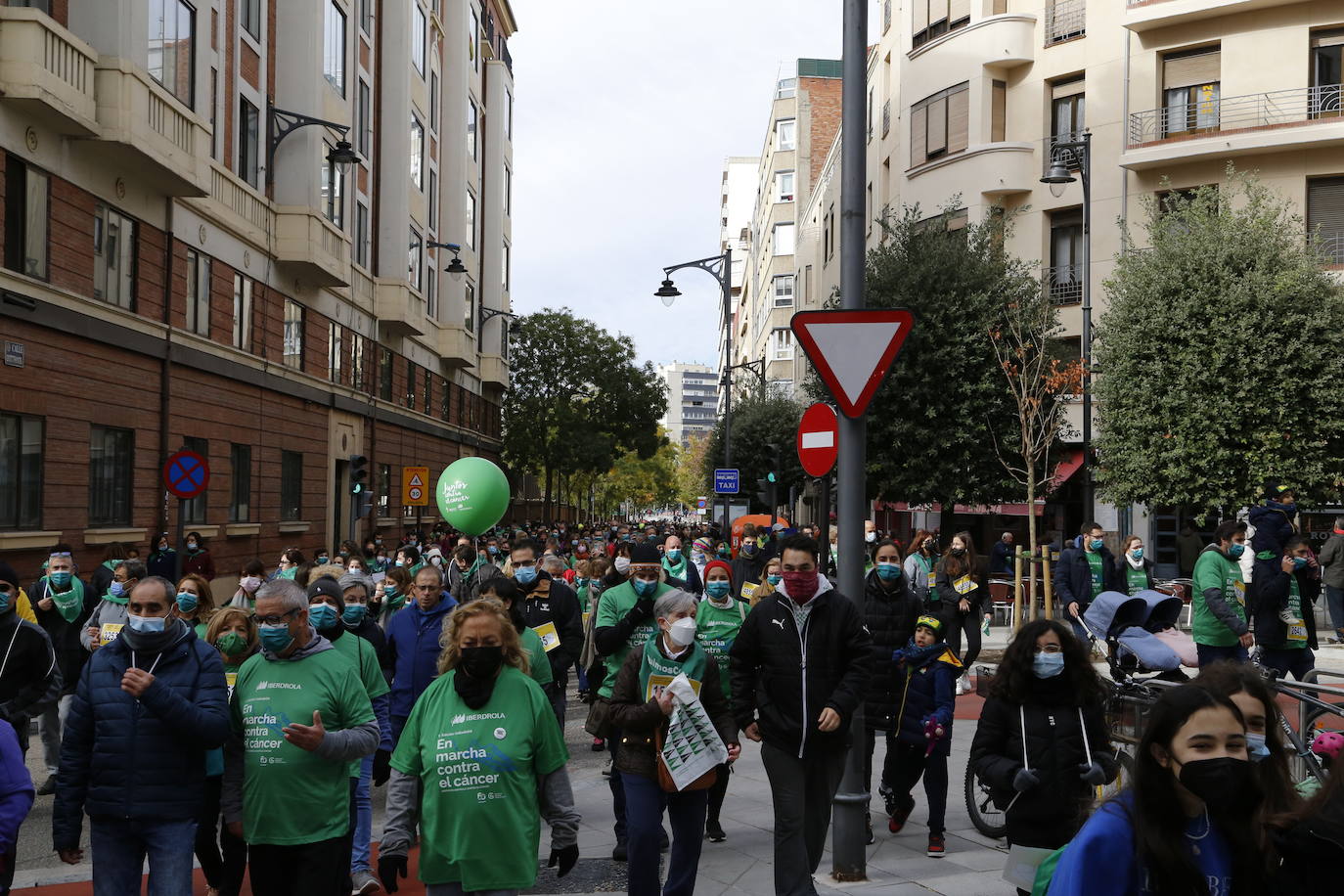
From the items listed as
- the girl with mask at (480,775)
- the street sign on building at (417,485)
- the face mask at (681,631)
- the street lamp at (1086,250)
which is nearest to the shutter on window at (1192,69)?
the street lamp at (1086,250)

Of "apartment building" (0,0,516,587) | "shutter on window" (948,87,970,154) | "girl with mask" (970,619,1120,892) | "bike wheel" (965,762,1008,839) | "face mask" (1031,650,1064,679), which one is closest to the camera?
"girl with mask" (970,619,1120,892)

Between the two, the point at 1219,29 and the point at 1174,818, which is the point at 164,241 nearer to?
the point at 1174,818

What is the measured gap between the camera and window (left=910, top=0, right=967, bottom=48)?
33.7 meters

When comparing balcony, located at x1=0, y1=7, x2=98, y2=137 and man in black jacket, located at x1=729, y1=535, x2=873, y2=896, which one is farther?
balcony, located at x1=0, y1=7, x2=98, y2=137

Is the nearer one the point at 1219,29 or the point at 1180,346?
the point at 1180,346

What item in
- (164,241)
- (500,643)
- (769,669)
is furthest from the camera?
(164,241)

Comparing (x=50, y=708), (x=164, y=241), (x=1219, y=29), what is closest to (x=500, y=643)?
(x=50, y=708)

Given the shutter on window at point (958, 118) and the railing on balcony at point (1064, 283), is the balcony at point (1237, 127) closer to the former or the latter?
the railing on balcony at point (1064, 283)

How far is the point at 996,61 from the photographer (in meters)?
32.1

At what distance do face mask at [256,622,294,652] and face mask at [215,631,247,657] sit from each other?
4.19 ft

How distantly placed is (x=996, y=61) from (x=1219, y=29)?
17.9 ft

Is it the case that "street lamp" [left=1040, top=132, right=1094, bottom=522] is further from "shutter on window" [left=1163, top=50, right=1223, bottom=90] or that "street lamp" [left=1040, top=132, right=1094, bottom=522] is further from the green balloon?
the green balloon

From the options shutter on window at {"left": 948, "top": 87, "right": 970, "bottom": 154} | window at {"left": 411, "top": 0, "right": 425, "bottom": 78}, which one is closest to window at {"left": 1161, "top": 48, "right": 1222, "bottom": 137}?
shutter on window at {"left": 948, "top": 87, "right": 970, "bottom": 154}

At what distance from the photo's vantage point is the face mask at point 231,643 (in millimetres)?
6324
